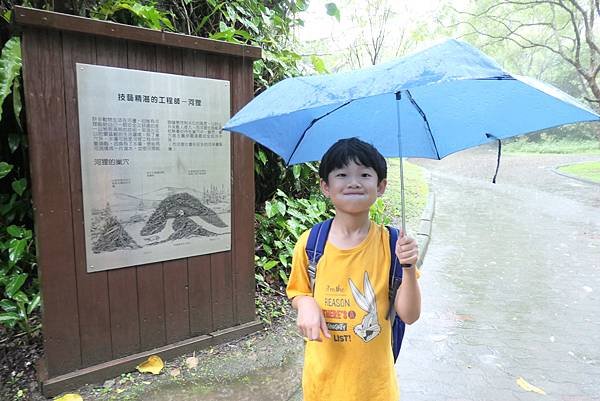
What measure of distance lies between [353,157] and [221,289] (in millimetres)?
2089

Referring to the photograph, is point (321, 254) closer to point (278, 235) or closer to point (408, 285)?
point (408, 285)

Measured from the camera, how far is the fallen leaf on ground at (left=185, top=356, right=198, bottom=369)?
295 cm

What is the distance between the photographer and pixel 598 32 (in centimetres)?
3125

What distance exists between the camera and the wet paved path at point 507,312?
2.91 m

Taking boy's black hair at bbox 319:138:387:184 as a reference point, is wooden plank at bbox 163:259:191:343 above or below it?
below

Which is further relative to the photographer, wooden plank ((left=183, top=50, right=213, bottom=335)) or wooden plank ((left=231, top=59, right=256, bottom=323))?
wooden plank ((left=231, top=59, right=256, bottom=323))

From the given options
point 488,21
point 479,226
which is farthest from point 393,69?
point 488,21

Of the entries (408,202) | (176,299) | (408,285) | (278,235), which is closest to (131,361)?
(176,299)

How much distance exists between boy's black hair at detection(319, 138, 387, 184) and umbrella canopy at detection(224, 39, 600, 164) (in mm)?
124

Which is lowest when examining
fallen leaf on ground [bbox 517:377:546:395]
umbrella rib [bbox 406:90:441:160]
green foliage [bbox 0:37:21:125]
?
fallen leaf on ground [bbox 517:377:546:395]

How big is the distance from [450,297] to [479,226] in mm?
3866

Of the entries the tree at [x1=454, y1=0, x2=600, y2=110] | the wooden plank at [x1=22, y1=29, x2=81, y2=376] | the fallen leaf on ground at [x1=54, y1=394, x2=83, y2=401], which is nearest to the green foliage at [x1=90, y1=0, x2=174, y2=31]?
the wooden plank at [x1=22, y1=29, x2=81, y2=376]

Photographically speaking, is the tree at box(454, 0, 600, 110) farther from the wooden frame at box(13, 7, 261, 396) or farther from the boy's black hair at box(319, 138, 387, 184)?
the boy's black hair at box(319, 138, 387, 184)

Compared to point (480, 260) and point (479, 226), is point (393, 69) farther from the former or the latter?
point (479, 226)
